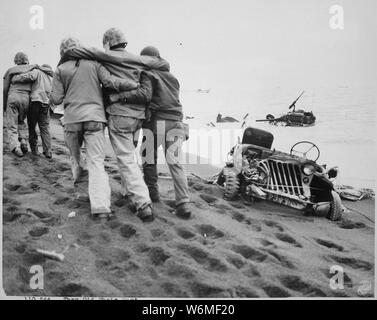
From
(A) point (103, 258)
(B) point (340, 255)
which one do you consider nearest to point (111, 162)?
(A) point (103, 258)

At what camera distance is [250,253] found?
332cm

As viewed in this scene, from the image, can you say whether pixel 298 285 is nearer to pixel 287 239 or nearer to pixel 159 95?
pixel 287 239

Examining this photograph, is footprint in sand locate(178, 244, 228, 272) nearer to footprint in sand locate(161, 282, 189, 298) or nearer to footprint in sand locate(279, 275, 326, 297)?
footprint in sand locate(161, 282, 189, 298)

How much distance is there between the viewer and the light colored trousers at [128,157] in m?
3.38

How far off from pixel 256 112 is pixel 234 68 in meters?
0.47

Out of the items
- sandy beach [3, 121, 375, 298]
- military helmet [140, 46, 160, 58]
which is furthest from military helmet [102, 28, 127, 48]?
sandy beach [3, 121, 375, 298]

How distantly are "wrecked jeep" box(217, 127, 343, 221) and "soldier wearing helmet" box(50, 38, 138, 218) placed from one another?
4.14 ft

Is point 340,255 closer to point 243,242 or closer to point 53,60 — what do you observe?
point 243,242

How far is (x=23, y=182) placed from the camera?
3.81m

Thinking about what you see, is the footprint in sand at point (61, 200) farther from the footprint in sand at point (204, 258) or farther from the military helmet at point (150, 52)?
the military helmet at point (150, 52)

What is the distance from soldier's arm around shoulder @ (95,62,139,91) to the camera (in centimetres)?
333

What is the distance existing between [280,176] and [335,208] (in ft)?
1.81

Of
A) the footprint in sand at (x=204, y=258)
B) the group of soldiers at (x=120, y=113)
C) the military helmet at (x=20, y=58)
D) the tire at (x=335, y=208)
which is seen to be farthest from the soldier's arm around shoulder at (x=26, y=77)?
the tire at (x=335, y=208)

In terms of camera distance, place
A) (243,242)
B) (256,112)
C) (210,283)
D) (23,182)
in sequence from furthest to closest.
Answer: (256,112) < (23,182) < (243,242) < (210,283)
